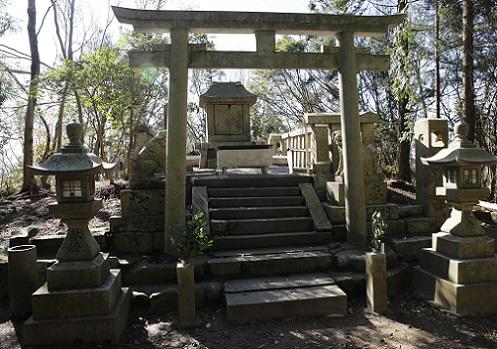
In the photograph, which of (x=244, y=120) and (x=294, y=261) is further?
(x=244, y=120)

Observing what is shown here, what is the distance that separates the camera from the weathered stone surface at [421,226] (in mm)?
6668

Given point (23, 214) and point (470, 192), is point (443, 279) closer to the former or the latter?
point (470, 192)

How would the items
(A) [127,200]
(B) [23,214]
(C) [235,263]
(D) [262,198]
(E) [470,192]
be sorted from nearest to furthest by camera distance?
(E) [470,192] < (C) [235,263] < (A) [127,200] < (D) [262,198] < (B) [23,214]

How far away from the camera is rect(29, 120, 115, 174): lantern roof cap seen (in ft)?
13.3

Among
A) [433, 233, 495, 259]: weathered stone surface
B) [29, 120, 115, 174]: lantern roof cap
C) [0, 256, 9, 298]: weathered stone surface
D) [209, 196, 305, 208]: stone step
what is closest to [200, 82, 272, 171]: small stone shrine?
[209, 196, 305, 208]: stone step

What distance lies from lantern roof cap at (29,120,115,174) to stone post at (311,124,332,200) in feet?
14.9

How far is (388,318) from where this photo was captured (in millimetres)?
4582

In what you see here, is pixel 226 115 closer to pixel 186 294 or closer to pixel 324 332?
pixel 186 294

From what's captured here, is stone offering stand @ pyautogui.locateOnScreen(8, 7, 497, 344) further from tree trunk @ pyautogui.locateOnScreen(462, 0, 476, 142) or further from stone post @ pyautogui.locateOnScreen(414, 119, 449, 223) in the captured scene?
tree trunk @ pyautogui.locateOnScreen(462, 0, 476, 142)

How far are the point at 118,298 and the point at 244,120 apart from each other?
7.36 meters

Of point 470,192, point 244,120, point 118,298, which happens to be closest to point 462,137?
point 470,192

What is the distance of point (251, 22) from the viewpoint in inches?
234

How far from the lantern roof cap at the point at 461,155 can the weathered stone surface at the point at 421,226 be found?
199cm

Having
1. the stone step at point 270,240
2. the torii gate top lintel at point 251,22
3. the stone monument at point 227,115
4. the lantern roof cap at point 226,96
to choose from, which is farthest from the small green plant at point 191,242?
the lantern roof cap at point 226,96
